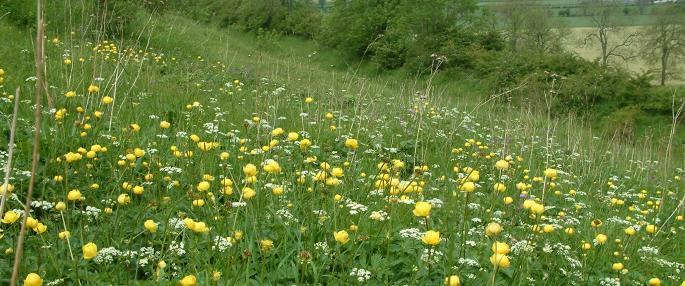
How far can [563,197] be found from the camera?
4168 mm

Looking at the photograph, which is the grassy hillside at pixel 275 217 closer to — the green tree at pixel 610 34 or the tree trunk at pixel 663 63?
the tree trunk at pixel 663 63

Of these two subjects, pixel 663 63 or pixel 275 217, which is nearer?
pixel 275 217

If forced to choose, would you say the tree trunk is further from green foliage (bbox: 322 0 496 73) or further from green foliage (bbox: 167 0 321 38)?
green foliage (bbox: 167 0 321 38)

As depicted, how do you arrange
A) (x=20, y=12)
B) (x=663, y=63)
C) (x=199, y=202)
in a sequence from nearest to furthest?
1. (x=199, y=202)
2. (x=20, y=12)
3. (x=663, y=63)

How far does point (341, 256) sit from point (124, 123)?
8.12 feet

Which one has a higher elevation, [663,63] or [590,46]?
[663,63]

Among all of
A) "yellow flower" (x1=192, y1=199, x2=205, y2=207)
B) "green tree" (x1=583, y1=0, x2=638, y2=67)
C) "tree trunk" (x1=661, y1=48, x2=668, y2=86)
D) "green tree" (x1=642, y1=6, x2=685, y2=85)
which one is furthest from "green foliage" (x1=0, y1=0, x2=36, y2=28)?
"green tree" (x1=583, y1=0, x2=638, y2=67)

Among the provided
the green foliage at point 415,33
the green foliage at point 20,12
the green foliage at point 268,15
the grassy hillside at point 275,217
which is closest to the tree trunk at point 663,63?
the green foliage at point 415,33

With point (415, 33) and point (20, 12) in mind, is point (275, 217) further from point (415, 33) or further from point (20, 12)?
point (415, 33)

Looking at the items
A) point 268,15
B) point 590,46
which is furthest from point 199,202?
point 590,46

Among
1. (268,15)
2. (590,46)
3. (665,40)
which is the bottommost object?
(590,46)

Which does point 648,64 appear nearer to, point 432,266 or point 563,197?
point 563,197

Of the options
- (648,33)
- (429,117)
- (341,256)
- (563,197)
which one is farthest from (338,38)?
(341,256)

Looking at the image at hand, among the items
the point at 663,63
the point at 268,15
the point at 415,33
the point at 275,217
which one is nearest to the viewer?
the point at 275,217
